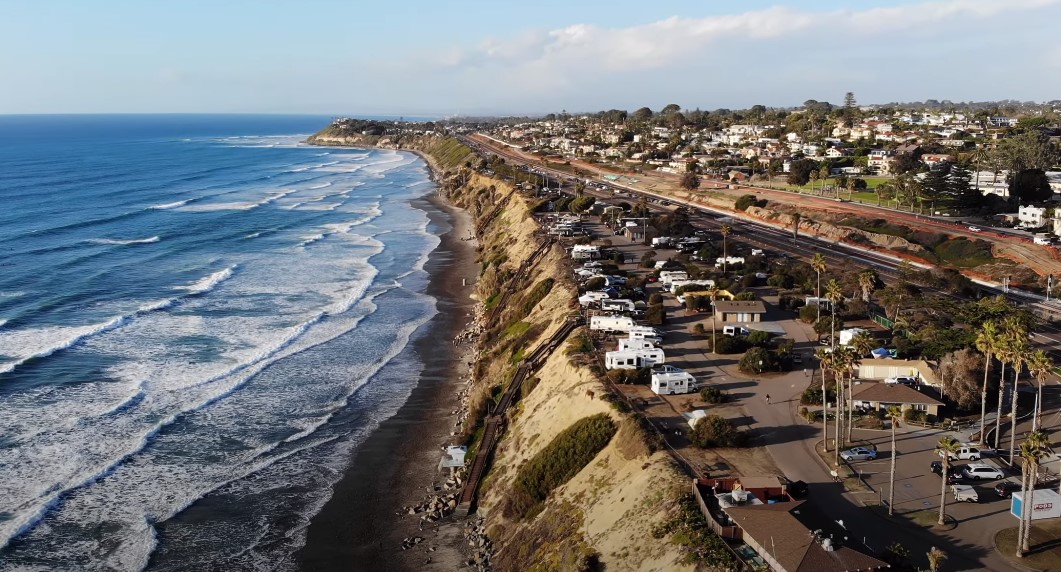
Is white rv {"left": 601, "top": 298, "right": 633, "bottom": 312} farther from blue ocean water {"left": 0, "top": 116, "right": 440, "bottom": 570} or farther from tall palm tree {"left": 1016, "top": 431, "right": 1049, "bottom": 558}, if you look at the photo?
tall palm tree {"left": 1016, "top": 431, "right": 1049, "bottom": 558}

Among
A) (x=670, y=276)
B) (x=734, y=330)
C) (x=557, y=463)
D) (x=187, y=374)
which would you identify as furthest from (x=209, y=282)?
(x=557, y=463)

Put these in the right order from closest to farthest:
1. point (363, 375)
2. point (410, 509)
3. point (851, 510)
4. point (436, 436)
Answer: point (851, 510) → point (410, 509) → point (436, 436) → point (363, 375)

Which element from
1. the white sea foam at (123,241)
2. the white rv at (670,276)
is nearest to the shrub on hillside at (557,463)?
the white rv at (670,276)

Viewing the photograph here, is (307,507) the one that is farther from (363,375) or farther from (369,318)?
(369,318)

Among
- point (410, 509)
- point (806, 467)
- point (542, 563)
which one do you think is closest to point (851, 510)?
point (806, 467)

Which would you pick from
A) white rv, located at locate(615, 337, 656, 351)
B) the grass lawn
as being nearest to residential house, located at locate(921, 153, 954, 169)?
white rv, located at locate(615, 337, 656, 351)

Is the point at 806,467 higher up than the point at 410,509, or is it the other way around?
the point at 806,467
